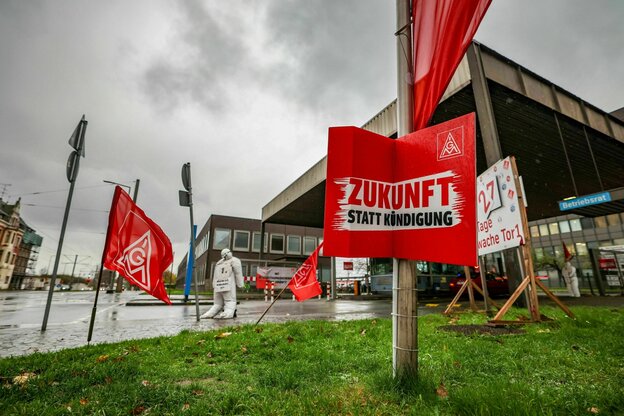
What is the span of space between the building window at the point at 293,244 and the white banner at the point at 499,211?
37.0 metres

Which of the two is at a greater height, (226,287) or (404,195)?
(404,195)

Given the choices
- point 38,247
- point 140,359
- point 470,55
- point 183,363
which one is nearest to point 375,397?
point 183,363

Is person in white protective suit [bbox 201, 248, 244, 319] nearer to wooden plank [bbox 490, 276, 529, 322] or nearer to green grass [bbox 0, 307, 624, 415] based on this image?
green grass [bbox 0, 307, 624, 415]

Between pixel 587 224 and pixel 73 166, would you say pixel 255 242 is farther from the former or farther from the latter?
pixel 587 224

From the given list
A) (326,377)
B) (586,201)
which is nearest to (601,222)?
(586,201)

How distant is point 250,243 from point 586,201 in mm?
34318

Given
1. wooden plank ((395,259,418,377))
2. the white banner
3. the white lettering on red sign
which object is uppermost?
the white banner

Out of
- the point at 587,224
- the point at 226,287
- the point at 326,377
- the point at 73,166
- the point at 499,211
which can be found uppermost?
the point at 587,224

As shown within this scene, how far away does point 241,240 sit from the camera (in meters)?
39.2

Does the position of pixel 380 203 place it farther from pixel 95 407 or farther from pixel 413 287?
pixel 95 407

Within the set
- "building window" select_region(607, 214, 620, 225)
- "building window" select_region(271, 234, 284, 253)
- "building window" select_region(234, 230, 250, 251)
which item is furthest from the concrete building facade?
"building window" select_region(607, 214, 620, 225)

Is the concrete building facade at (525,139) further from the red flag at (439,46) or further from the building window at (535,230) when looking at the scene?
the building window at (535,230)

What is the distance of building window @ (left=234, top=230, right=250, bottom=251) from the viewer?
38.8 metres

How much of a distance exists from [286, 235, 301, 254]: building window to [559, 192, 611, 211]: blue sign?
3437cm
